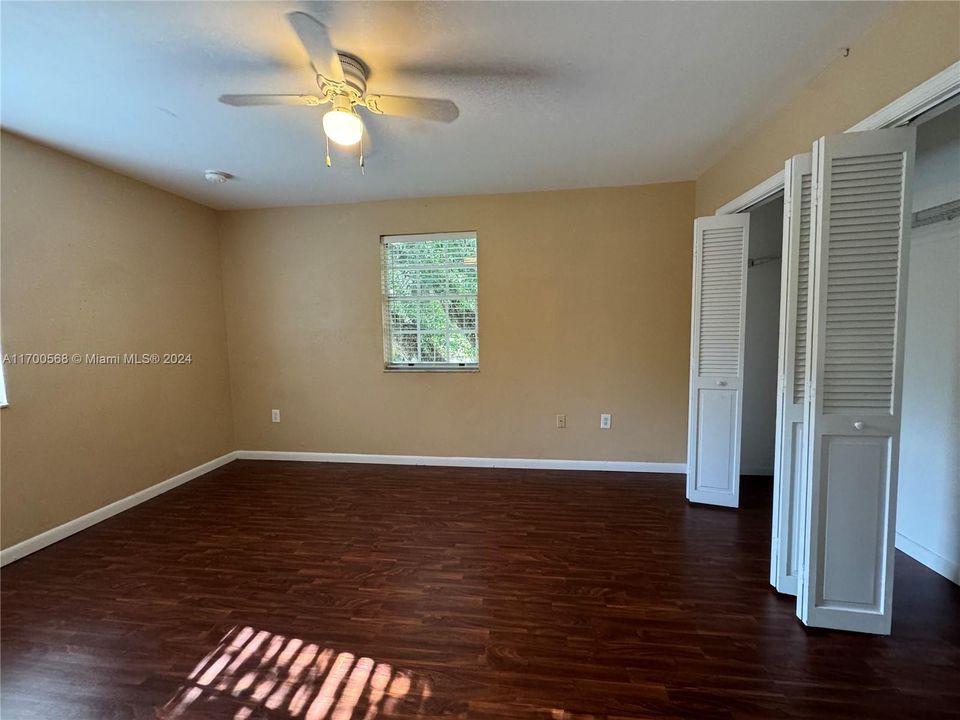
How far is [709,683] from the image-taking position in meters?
1.45

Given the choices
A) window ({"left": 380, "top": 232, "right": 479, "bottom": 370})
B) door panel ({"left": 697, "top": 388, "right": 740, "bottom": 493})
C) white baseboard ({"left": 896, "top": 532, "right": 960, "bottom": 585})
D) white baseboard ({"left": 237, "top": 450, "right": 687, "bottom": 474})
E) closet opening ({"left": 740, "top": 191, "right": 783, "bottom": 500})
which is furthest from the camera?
window ({"left": 380, "top": 232, "right": 479, "bottom": 370})

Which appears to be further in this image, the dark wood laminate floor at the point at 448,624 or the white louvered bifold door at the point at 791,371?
the white louvered bifold door at the point at 791,371

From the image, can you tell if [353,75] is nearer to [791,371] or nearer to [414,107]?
[414,107]

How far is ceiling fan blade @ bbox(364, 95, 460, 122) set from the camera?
5.61ft

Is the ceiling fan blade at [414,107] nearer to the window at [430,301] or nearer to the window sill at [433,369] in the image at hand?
the window at [430,301]

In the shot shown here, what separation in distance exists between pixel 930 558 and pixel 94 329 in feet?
18.1

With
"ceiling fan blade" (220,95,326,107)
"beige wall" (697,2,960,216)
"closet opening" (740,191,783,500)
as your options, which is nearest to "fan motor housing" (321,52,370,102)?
Result: "ceiling fan blade" (220,95,326,107)

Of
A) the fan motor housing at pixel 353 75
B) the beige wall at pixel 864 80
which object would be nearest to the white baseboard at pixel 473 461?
the beige wall at pixel 864 80

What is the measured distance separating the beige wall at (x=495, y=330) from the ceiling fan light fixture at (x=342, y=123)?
6.04ft

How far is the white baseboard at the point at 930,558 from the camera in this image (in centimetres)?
201

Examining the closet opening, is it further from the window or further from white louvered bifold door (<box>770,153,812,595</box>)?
the window

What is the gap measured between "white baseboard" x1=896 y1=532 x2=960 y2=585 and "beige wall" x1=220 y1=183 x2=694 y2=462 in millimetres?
1421

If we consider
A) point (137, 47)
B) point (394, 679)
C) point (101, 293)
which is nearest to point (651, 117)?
point (137, 47)

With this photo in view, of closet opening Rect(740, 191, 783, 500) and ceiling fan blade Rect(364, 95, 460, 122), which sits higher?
ceiling fan blade Rect(364, 95, 460, 122)
